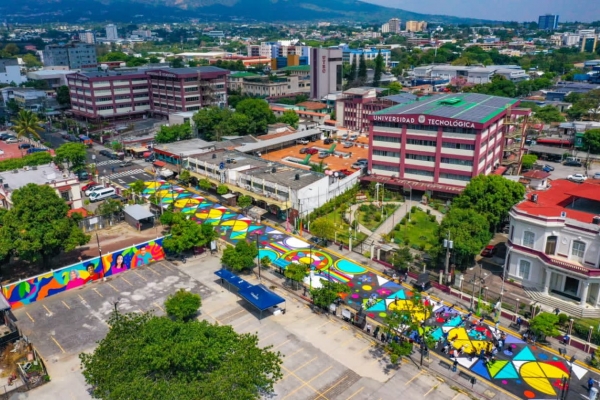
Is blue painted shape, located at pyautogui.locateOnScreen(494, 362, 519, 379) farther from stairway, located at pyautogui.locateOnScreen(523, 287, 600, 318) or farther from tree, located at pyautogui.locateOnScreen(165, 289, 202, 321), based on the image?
tree, located at pyautogui.locateOnScreen(165, 289, 202, 321)

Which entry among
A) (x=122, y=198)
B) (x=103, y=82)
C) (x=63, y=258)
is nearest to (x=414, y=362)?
(x=63, y=258)

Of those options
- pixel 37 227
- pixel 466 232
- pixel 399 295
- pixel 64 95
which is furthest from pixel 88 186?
pixel 64 95

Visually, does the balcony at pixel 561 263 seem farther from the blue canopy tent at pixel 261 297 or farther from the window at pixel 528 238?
the blue canopy tent at pixel 261 297

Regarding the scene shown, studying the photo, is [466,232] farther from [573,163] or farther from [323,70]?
[323,70]

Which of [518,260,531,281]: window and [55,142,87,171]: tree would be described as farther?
[55,142,87,171]: tree

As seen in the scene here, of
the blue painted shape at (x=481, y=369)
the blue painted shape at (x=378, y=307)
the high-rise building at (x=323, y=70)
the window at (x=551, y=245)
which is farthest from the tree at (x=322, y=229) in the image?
the high-rise building at (x=323, y=70)

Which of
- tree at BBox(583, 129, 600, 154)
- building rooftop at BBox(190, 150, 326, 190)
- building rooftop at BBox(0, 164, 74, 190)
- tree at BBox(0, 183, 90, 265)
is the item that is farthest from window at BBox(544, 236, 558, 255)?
tree at BBox(583, 129, 600, 154)

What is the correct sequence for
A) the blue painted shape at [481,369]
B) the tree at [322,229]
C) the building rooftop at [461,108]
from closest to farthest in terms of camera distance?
the blue painted shape at [481,369], the tree at [322,229], the building rooftop at [461,108]
